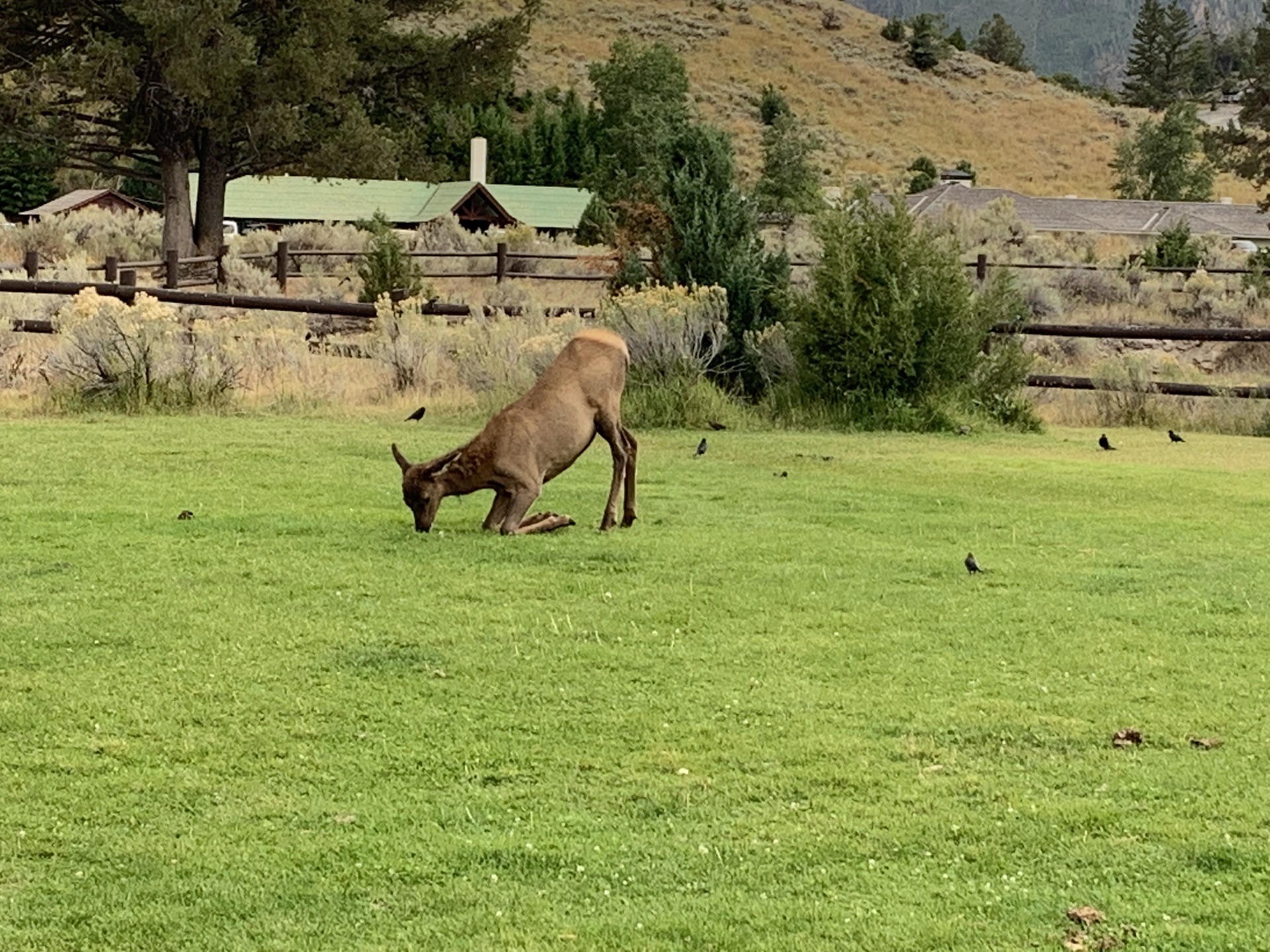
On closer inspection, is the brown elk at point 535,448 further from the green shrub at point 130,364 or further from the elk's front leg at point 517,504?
the green shrub at point 130,364

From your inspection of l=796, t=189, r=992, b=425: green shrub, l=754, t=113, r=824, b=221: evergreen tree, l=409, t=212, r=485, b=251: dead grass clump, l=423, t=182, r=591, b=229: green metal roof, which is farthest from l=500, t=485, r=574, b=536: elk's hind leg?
l=423, t=182, r=591, b=229: green metal roof

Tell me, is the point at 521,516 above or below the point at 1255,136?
below

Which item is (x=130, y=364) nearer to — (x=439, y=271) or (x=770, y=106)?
(x=439, y=271)

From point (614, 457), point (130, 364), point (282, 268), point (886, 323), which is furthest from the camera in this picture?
point (282, 268)

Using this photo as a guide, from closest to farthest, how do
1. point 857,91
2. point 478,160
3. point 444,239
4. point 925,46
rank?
point 444,239 → point 478,160 → point 857,91 → point 925,46

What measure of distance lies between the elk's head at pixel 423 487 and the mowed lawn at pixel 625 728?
297 millimetres

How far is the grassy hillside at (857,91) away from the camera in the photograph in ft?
289

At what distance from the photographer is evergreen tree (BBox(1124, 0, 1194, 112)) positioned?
4781 inches

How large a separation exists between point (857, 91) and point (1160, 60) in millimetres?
40161

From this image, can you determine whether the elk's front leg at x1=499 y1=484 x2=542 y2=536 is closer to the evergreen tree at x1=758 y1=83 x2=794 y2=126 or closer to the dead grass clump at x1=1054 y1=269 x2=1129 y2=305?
the dead grass clump at x1=1054 y1=269 x2=1129 y2=305

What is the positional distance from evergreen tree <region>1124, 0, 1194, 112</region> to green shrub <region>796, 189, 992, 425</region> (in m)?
111

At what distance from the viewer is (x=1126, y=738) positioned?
18.2 ft

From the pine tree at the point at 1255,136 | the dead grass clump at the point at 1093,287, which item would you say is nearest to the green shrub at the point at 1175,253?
the dead grass clump at the point at 1093,287

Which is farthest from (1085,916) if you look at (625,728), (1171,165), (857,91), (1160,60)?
(1160,60)
